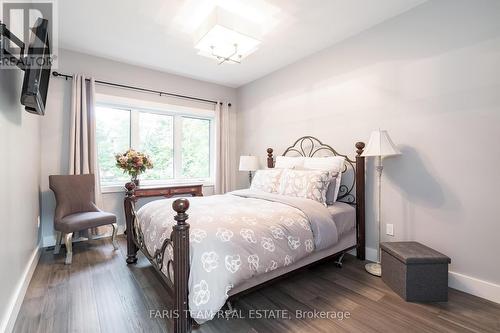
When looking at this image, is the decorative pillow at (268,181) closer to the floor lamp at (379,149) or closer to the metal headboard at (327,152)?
the metal headboard at (327,152)

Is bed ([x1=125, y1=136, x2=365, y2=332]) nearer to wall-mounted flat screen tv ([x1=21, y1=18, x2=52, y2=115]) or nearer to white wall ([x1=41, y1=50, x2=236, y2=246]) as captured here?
wall-mounted flat screen tv ([x1=21, y1=18, x2=52, y2=115])

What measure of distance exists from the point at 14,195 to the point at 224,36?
2258 mm

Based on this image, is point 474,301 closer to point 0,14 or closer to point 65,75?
point 0,14

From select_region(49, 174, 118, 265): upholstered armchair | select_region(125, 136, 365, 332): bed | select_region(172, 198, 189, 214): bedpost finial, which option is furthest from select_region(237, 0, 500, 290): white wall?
select_region(49, 174, 118, 265): upholstered armchair

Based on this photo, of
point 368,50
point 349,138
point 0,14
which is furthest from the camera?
point 349,138

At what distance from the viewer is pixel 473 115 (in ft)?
6.58

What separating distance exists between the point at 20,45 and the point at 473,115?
11.1 ft

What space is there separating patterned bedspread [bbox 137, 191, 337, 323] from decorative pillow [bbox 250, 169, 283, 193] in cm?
49

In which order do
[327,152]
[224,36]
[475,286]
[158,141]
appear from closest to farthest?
[475,286], [224,36], [327,152], [158,141]

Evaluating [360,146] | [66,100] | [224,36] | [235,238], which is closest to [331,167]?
[360,146]

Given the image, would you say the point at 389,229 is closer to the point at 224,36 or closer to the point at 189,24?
the point at 224,36

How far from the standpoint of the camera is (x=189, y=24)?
259cm

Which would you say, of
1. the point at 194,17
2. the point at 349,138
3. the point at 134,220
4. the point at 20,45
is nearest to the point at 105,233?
the point at 134,220

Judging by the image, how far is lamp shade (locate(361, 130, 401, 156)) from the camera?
2285 millimetres
